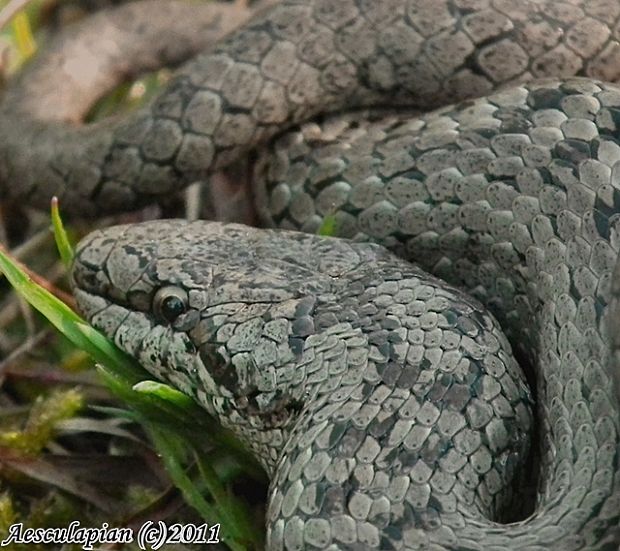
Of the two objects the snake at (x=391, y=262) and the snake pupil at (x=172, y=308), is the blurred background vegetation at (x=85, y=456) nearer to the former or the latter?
the snake at (x=391, y=262)

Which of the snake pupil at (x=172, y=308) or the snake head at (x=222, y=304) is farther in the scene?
the snake pupil at (x=172, y=308)

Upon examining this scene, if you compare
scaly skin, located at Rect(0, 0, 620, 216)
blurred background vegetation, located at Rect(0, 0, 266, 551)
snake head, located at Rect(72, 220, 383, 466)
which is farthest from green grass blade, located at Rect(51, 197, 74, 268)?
scaly skin, located at Rect(0, 0, 620, 216)

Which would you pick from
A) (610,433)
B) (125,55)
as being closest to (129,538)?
(610,433)

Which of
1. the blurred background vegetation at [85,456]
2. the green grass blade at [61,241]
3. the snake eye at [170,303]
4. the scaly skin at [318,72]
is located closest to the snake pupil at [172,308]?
the snake eye at [170,303]

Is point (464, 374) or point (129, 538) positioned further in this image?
point (129, 538)

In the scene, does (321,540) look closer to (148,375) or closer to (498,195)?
(148,375)

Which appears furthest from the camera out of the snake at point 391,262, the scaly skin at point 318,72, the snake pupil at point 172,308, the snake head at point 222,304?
the scaly skin at point 318,72

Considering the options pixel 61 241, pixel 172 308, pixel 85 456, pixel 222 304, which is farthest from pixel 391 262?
pixel 85 456
